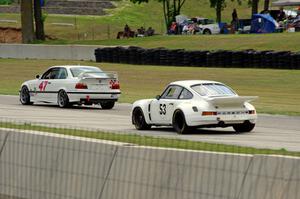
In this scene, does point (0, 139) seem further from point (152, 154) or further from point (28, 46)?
point (28, 46)

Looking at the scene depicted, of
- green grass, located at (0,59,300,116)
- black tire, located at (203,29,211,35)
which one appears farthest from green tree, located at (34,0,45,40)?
green grass, located at (0,59,300,116)

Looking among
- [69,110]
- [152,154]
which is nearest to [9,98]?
[69,110]

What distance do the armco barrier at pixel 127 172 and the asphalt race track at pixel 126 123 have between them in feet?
20.8

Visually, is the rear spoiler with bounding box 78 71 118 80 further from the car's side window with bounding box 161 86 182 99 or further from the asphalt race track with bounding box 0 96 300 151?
the car's side window with bounding box 161 86 182 99

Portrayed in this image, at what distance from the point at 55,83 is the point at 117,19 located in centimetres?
6842

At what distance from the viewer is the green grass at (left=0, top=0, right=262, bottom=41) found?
3450 inches

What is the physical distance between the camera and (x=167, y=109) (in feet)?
67.2

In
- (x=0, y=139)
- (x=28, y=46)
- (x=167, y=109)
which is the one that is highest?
(x=0, y=139)

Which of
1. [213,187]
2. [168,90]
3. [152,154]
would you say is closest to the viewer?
[213,187]

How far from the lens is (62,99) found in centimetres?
2892

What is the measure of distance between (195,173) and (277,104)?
2282cm

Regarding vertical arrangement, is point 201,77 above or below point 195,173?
below

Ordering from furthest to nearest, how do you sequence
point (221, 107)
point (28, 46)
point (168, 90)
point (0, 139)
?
point (28, 46)
point (168, 90)
point (221, 107)
point (0, 139)

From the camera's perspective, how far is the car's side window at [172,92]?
20.6m
